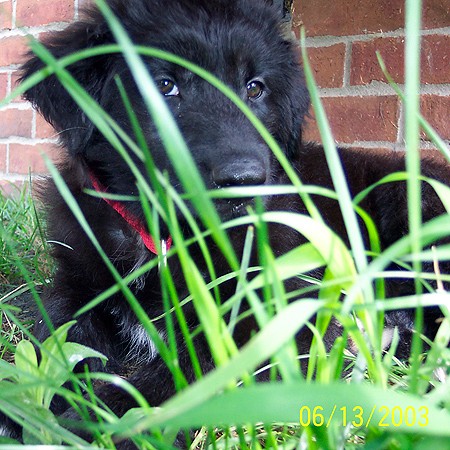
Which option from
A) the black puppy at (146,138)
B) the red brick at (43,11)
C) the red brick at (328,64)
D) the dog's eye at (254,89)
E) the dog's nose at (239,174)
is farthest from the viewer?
the red brick at (43,11)

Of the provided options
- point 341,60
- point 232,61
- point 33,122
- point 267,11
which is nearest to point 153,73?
point 232,61

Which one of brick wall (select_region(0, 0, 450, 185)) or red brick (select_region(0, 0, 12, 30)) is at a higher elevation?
red brick (select_region(0, 0, 12, 30))

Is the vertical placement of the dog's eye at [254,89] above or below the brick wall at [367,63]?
below

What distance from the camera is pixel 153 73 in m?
1.68

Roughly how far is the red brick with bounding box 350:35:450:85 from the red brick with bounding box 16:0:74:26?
163cm

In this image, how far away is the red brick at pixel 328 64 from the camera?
2.63m

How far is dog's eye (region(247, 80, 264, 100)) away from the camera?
185cm

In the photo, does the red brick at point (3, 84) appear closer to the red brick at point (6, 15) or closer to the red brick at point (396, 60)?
the red brick at point (6, 15)

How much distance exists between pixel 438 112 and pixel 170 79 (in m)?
1.27

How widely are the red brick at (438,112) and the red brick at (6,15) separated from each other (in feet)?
8.40

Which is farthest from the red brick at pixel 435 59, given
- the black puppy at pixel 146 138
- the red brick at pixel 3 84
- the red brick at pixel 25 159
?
the red brick at pixel 3 84

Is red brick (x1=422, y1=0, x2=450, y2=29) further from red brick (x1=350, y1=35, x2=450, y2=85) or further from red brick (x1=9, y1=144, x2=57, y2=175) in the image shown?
red brick (x1=9, y1=144, x2=57, y2=175)
